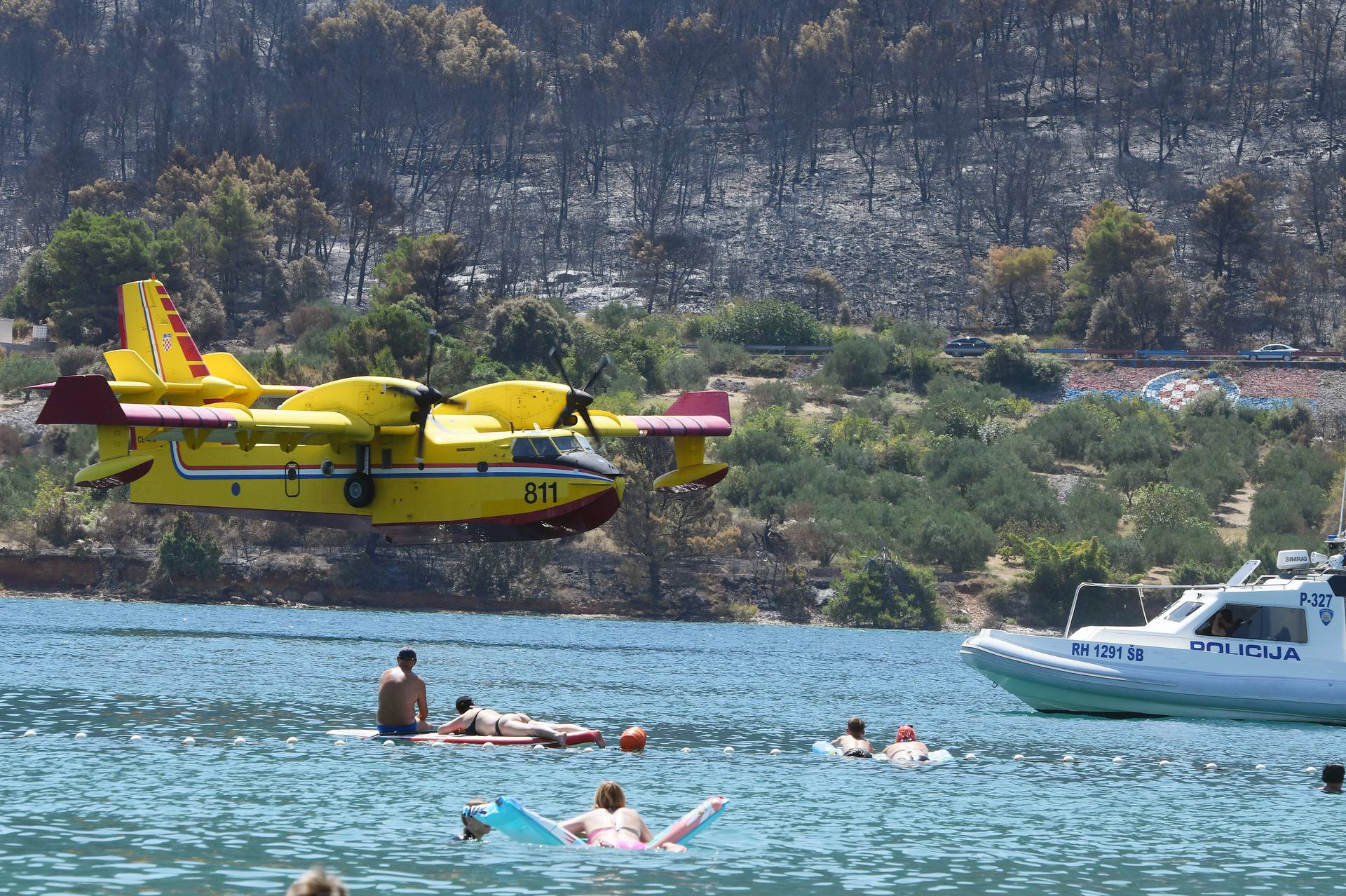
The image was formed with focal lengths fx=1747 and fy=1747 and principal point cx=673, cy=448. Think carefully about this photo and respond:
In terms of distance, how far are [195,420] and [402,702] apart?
1894 cm

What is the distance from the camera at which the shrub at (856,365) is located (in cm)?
11038

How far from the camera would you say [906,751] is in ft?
97.3

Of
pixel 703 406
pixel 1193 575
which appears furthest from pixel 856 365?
pixel 703 406

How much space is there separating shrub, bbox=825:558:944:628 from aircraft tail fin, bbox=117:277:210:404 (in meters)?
34.9

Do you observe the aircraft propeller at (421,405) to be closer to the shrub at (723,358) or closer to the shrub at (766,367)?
the shrub at (723,358)

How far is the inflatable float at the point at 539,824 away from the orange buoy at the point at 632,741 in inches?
342

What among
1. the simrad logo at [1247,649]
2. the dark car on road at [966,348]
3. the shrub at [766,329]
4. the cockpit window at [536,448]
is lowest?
the simrad logo at [1247,649]

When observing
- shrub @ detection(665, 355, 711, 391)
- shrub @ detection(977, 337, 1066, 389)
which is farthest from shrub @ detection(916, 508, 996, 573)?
shrub @ detection(977, 337, 1066, 389)

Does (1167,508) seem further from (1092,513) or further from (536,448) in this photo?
(536,448)

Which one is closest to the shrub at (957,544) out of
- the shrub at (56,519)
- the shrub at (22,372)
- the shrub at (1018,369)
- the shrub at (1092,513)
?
the shrub at (1092,513)

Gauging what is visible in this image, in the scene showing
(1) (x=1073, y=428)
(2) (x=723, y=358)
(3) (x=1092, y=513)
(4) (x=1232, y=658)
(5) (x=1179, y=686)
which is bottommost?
(5) (x=1179, y=686)

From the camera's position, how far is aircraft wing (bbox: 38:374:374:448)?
41.3 meters

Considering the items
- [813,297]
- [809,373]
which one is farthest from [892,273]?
[809,373]

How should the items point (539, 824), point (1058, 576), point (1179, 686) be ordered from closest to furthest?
point (539, 824), point (1179, 686), point (1058, 576)
